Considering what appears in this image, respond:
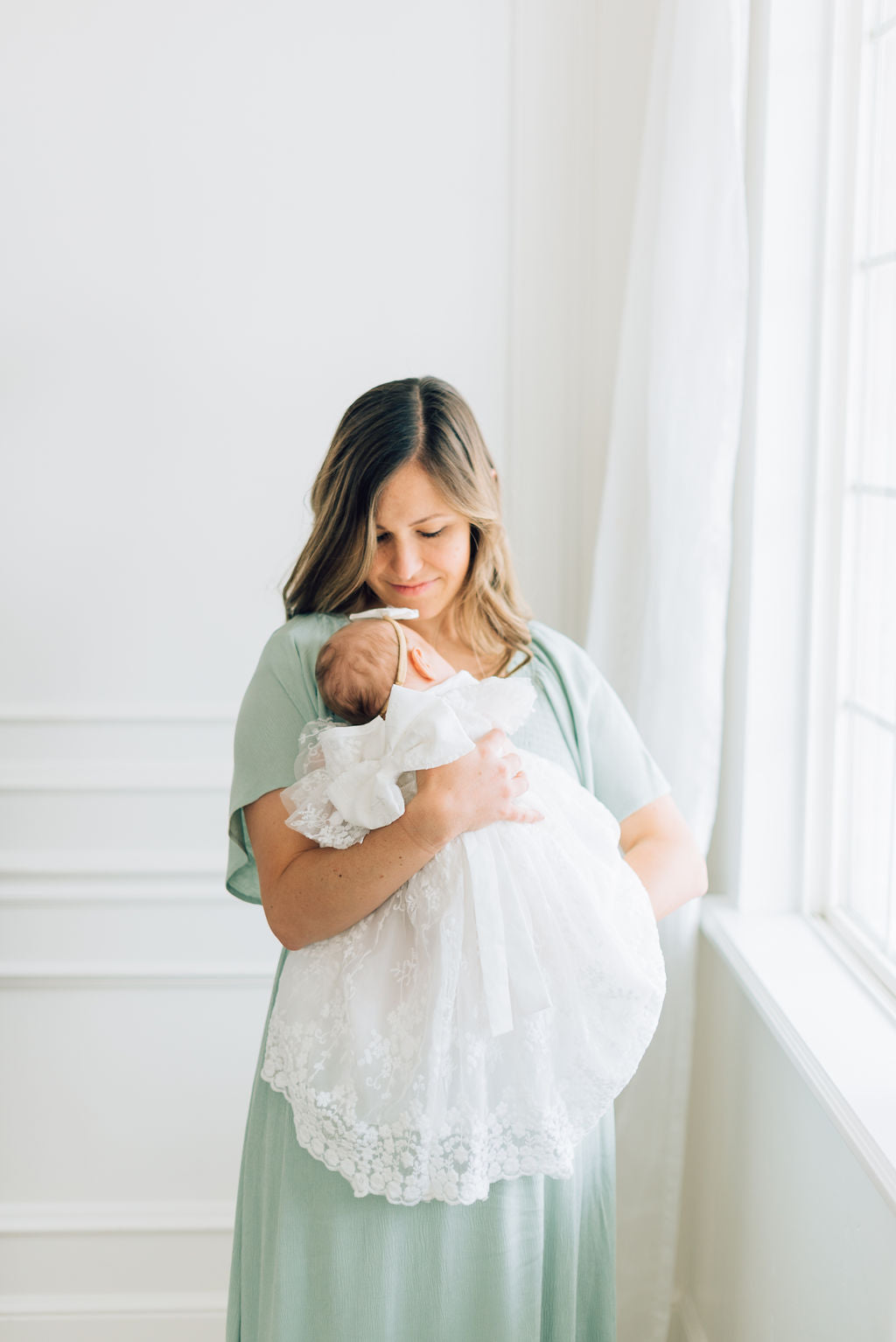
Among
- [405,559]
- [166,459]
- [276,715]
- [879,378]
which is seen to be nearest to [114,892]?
[166,459]

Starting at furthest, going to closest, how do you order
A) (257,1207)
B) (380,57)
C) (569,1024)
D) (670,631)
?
(380,57)
(670,631)
(257,1207)
(569,1024)

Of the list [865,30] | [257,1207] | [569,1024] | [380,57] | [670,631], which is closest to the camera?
[569,1024]

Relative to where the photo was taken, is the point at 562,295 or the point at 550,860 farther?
the point at 562,295

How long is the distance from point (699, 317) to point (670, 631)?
47 cm

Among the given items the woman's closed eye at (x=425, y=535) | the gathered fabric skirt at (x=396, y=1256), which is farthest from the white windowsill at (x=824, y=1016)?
the woman's closed eye at (x=425, y=535)

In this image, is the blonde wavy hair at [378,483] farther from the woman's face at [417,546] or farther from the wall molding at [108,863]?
the wall molding at [108,863]

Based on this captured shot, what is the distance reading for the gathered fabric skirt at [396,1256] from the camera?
1193mm

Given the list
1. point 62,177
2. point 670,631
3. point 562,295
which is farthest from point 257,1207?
point 62,177

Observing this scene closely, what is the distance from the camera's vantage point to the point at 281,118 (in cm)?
188

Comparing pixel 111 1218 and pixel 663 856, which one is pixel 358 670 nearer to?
pixel 663 856

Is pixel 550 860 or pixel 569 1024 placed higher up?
pixel 550 860

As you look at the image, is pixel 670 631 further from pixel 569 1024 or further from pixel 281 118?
pixel 281 118

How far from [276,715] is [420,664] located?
18 centimetres

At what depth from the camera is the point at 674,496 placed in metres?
1.71
